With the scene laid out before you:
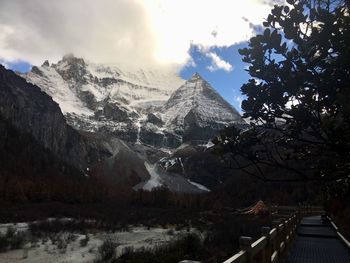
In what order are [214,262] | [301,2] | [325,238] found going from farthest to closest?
1. [325,238]
2. [214,262]
3. [301,2]

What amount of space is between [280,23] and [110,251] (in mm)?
19778

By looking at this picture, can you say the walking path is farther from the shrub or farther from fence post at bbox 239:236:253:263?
the shrub

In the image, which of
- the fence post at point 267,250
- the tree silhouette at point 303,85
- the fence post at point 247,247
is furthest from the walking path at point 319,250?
the tree silhouette at point 303,85

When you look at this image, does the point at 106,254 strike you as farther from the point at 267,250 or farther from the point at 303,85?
the point at 303,85

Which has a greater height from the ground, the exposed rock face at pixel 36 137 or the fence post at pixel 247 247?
the exposed rock face at pixel 36 137

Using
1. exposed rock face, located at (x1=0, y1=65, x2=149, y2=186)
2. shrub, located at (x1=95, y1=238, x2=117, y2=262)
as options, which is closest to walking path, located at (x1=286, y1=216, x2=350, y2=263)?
shrub, located at (x1=95, y1=238, x2=117, y2=262)

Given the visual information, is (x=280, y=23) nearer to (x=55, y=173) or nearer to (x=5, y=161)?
(x=5, y=161)

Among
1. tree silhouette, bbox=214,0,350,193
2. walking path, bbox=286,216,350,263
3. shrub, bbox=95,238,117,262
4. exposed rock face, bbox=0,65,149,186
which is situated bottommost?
shrub, bbox=95,238,117,262

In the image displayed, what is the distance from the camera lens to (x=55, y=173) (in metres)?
131

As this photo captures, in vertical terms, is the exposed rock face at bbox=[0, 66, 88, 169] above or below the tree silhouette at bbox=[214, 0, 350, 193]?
above

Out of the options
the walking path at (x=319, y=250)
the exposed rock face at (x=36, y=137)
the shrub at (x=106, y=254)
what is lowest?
the shrub at (x=106, y=254)

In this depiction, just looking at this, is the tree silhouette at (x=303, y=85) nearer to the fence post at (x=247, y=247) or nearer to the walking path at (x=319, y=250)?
the fence post at (x=247, y=247)

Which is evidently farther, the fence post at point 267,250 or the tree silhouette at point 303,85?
the fence post at point 267,250

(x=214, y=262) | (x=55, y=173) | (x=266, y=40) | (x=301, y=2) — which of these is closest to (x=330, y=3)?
(x=301, y=2)
